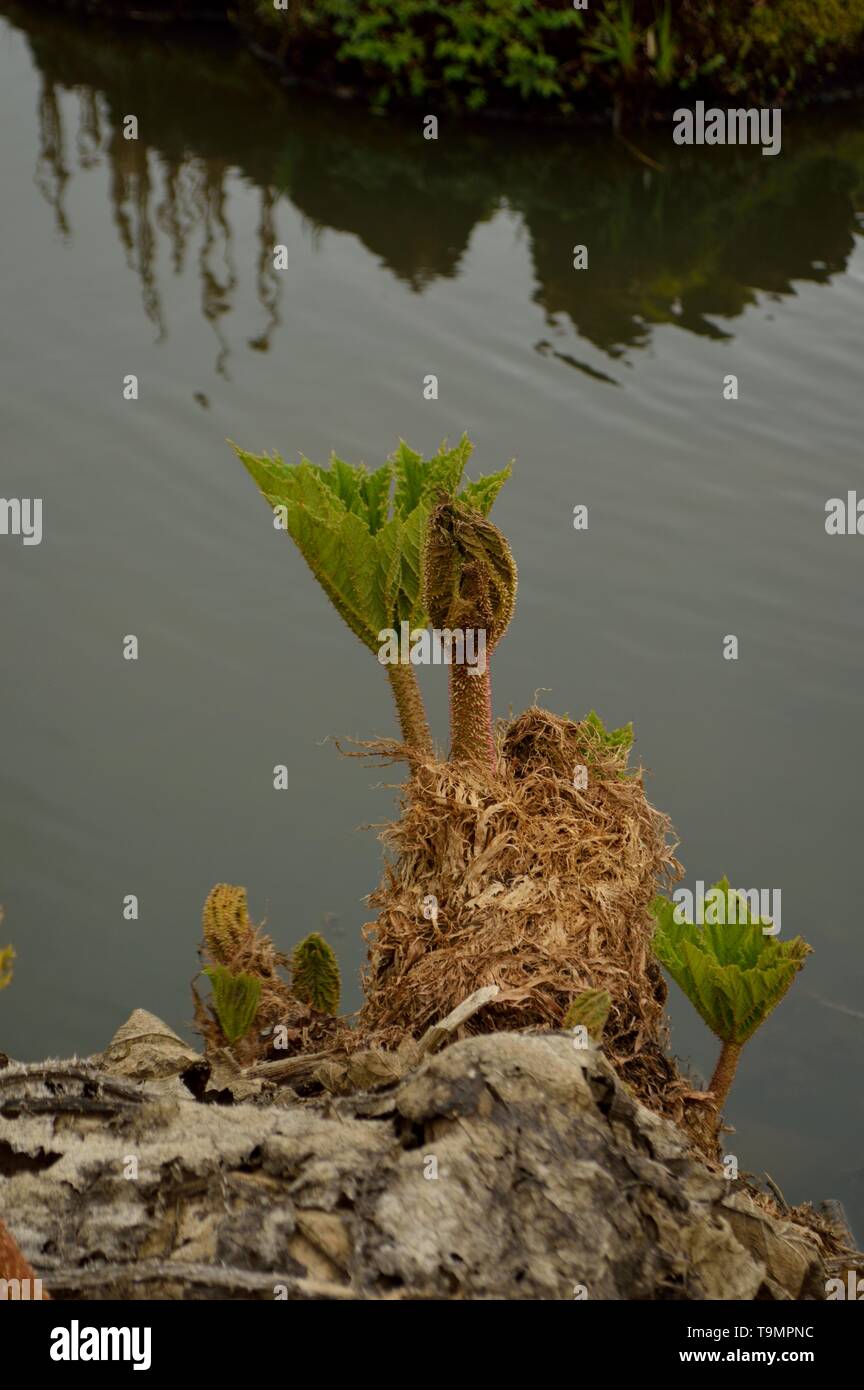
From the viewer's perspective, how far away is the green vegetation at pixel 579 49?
339 inches

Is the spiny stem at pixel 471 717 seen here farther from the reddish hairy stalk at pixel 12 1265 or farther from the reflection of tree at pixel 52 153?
the reflection of tree at pixel 52 153

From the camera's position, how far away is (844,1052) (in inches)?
144

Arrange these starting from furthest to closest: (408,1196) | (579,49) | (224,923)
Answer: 1. (579,49)
2. (224,923)
3. (408,1196)

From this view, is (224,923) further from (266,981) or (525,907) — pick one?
(525,907)

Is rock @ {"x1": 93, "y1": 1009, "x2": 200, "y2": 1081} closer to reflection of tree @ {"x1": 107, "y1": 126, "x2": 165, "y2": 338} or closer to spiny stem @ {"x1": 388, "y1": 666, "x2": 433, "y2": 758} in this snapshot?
spiny stem @ {"x1": 388, "y1": 666, "x2": 433, "y2": 758}

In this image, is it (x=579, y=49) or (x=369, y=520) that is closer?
(x=369, y=520)

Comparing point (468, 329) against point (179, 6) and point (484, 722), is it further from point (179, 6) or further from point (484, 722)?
point (179, 6)

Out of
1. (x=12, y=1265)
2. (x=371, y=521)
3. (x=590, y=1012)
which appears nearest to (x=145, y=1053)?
(x=590, y=1012)

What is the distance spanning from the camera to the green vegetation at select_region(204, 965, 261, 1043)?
2.46 metres

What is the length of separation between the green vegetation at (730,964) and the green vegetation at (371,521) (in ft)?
1.63

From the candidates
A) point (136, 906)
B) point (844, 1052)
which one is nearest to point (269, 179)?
point (136, 906)

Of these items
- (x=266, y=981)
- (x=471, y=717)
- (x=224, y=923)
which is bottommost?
Answer: (x=266, y=981)

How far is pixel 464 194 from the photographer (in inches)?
324

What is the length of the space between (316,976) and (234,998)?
0.26 meters
